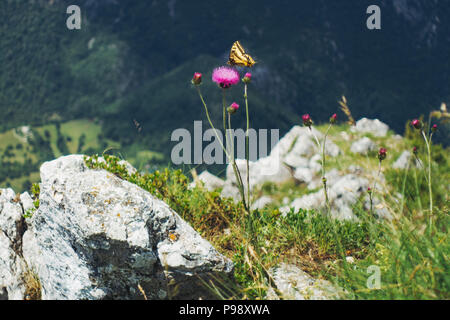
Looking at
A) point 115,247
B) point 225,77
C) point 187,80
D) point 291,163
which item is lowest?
point 291,163

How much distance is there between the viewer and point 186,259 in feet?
11.5

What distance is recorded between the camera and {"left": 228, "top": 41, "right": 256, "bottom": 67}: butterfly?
348 centimetres

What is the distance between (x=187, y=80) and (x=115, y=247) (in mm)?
143204

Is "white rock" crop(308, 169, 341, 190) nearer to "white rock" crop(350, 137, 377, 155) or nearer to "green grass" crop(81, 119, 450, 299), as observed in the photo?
"white rock" crop(350, 137, 377, 155)

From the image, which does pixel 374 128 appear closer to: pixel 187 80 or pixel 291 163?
pixel 291 163

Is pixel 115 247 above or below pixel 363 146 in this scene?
below

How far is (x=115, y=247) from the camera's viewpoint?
11.4ft

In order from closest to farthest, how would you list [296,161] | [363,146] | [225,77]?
[225,77]
[363,146]
[296,161]

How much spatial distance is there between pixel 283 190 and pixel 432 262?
13182mm

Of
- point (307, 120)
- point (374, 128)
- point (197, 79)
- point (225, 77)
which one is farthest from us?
point (374, 128)

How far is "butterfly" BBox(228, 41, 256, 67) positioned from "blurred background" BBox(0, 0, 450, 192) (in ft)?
383

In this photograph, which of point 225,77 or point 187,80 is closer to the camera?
point 225,77

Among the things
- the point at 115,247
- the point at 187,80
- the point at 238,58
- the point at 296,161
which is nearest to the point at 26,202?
the point at 115,247
